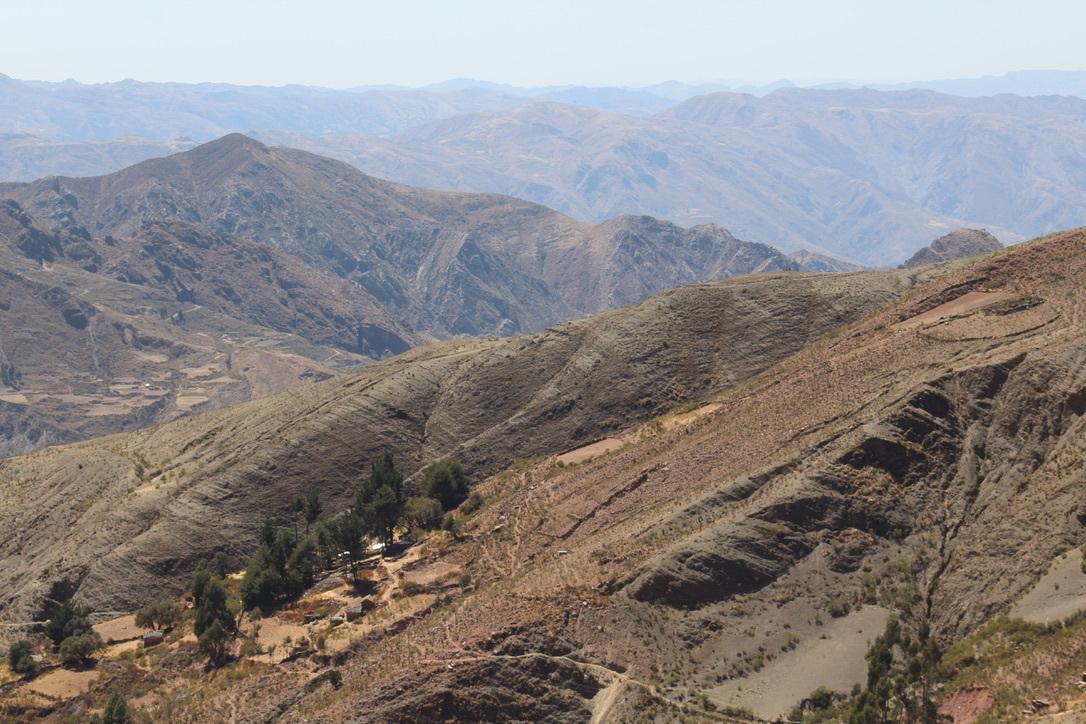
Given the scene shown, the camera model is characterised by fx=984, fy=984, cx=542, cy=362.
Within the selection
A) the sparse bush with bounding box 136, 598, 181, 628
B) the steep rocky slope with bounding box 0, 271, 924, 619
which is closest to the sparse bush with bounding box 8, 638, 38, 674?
the sparse bush with bounding box 136, 598, 181, 628

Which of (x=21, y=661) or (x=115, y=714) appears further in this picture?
(x=21, y=661)

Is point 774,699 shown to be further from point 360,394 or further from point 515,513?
point 360,394

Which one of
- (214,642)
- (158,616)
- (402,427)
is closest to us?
(214,642)

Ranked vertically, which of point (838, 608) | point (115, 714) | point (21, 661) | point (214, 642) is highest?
point (838, 608)

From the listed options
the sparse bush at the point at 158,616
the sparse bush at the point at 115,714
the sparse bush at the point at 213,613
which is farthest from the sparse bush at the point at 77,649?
the sparse bush at the point at 115,714

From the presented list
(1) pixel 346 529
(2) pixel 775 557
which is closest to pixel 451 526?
(1) pixel 346 529

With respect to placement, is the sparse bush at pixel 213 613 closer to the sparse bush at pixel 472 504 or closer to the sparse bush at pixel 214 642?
the sparse bush at pixel 214 642

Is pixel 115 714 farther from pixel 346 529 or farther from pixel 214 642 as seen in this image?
pixel 346 529
